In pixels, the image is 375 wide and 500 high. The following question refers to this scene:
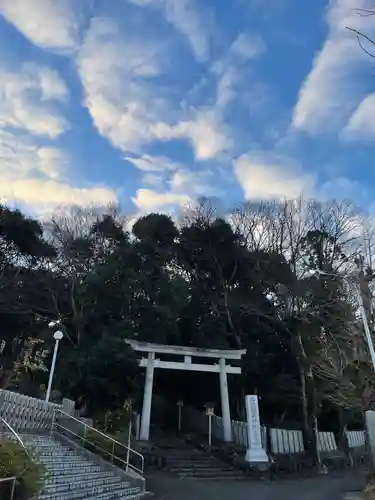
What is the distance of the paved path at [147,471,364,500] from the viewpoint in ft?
38.3

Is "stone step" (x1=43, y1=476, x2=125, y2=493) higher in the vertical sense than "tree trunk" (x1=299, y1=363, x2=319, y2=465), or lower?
lower

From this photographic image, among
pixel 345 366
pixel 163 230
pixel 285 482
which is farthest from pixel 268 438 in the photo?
pixel 163 230

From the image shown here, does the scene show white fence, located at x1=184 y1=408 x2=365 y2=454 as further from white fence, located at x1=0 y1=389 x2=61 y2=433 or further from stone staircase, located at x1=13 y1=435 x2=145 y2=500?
white fence, located at x1=0 y1=389 x2=61 y2=433

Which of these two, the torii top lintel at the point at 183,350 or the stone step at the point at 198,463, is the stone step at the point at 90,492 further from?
the torii top lintel at the point at 183,350

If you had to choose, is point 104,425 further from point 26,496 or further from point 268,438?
point 26,496

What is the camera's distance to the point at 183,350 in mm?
18797

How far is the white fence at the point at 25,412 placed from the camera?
1081 cm

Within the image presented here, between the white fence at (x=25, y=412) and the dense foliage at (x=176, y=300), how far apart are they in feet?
17.9

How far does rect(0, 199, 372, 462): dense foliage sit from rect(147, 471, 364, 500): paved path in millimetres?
4460

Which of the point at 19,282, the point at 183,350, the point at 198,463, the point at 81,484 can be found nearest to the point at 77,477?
the point at 81,484

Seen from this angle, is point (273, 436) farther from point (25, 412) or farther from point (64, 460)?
point (25, 412)

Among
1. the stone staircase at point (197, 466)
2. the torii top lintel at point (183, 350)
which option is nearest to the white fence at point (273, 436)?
the stone staircase at point (197, 466)

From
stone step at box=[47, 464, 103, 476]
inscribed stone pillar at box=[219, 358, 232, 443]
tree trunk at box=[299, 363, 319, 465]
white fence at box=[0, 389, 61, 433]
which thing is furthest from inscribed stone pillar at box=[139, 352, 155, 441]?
tree trunk at box=[299, 363, 319, 465]

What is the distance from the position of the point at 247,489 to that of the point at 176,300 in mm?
9844
